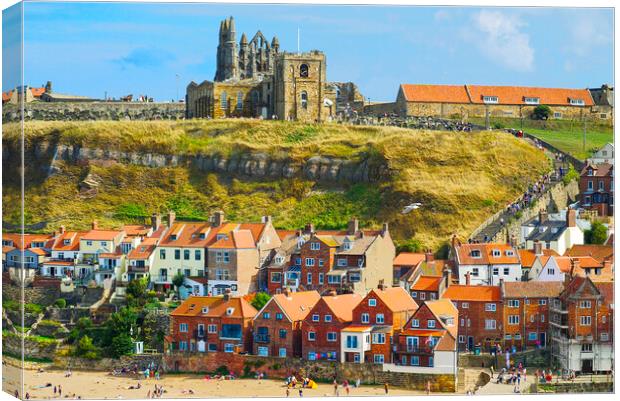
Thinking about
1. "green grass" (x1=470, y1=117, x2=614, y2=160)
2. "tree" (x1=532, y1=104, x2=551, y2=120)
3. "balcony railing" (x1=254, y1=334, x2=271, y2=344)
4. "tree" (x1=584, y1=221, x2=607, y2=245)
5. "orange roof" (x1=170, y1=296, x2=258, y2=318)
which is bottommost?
"balcony railing" (x1=254, y1=334, x2=271, y2=344)

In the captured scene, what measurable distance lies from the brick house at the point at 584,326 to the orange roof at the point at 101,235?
17.7 meters

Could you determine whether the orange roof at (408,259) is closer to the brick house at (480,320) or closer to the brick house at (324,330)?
the brick house at (480,320)

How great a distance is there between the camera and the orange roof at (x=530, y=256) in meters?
65.5

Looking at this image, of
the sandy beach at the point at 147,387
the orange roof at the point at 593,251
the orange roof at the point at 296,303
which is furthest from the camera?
the orange roof at the point at 593,251

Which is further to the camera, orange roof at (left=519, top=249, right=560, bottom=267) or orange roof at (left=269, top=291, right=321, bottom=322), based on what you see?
orange roof at (left=519, top=249, right=560, bottom=267)

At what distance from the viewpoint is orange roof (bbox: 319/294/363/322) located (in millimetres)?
60438

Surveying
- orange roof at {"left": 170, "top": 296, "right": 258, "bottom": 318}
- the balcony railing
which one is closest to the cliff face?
orange roof at {"left": 170, "top": 296, "right": 258, "bottom": 318}

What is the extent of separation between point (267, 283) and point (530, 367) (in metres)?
11.2

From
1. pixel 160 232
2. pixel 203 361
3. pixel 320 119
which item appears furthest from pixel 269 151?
pixel 203 361

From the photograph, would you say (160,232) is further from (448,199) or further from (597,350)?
(597,350)

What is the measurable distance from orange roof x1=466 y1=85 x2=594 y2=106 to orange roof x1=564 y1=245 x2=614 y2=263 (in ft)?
69.5

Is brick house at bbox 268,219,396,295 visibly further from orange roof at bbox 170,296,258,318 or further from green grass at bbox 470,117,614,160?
green grass at bbox 470,117,614,160

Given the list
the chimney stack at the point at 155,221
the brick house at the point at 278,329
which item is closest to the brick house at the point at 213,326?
the brick house at the point at 278,329

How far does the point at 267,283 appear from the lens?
67.2 m
